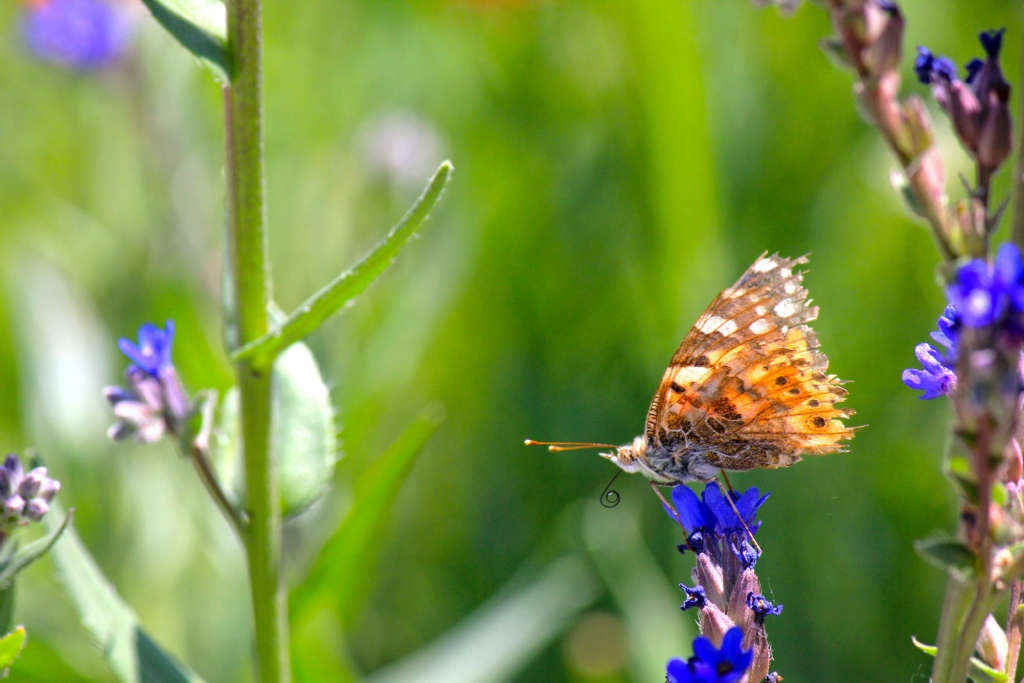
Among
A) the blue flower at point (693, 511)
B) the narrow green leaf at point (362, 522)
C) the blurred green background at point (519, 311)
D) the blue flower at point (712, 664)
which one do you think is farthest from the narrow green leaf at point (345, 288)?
the blurred green background at point (519, 311)

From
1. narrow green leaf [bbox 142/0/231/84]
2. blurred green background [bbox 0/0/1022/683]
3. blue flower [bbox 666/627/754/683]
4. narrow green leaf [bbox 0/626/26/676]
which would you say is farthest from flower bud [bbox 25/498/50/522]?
blurred green background [bbox 0/0/1022/683]

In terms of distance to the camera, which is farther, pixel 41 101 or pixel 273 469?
pixel 41 101

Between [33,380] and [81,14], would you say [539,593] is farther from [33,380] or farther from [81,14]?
[81,14]

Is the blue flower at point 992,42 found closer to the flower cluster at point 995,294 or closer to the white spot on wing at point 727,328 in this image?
the flower cluster at point 995,294

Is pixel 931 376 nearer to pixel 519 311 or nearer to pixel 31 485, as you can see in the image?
pixel 31 485

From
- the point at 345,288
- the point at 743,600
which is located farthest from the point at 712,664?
the point at 345,288

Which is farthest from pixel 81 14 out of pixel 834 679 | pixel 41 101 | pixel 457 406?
pixel 834 679

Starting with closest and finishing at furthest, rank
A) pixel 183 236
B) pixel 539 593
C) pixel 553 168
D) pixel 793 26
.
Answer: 1. pixel 539 593
2. pixel 183 236
3. pixel 553 168
4. pixel 793 26
